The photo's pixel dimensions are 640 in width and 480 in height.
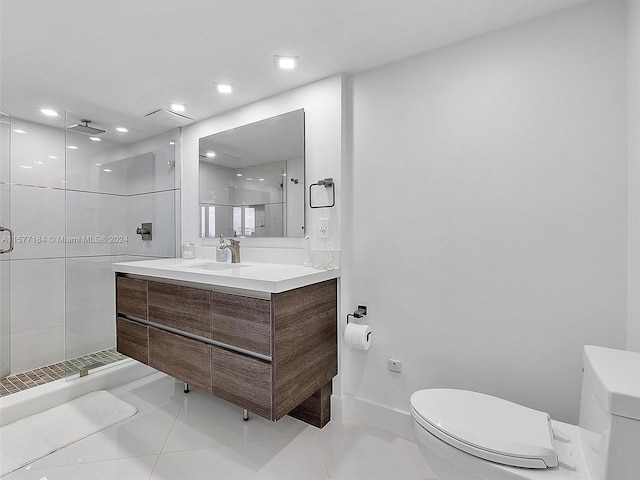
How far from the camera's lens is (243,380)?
154cm

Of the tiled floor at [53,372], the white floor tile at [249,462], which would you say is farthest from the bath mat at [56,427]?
the white floor tile at [249,462]

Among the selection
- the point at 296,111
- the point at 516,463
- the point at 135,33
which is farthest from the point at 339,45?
the point at 516,463

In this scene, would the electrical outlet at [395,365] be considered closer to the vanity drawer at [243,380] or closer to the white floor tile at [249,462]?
the white floor tile at [249,462]

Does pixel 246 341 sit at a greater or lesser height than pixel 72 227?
lesser

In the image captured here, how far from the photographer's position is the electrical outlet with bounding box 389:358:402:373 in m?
1.79

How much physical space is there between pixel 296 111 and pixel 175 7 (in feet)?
2.84

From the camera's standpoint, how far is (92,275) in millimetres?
2615

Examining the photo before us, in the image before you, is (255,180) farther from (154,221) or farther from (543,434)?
(543,434)

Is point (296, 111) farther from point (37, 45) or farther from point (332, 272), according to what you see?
point (37, 45)

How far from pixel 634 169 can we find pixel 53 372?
3.87m

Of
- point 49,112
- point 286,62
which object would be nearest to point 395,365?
point 286,62

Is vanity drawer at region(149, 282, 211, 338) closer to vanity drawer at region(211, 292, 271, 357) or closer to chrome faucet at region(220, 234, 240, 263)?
vanity drawer at region(211, 292, 271, 357)

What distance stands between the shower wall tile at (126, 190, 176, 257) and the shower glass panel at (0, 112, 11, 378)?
810 millimetres

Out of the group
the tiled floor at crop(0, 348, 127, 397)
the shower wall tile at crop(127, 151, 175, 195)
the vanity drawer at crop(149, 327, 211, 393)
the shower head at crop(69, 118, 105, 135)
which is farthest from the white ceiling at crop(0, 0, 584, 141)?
the tiled floor at crop(0, 348, 127, 397)
